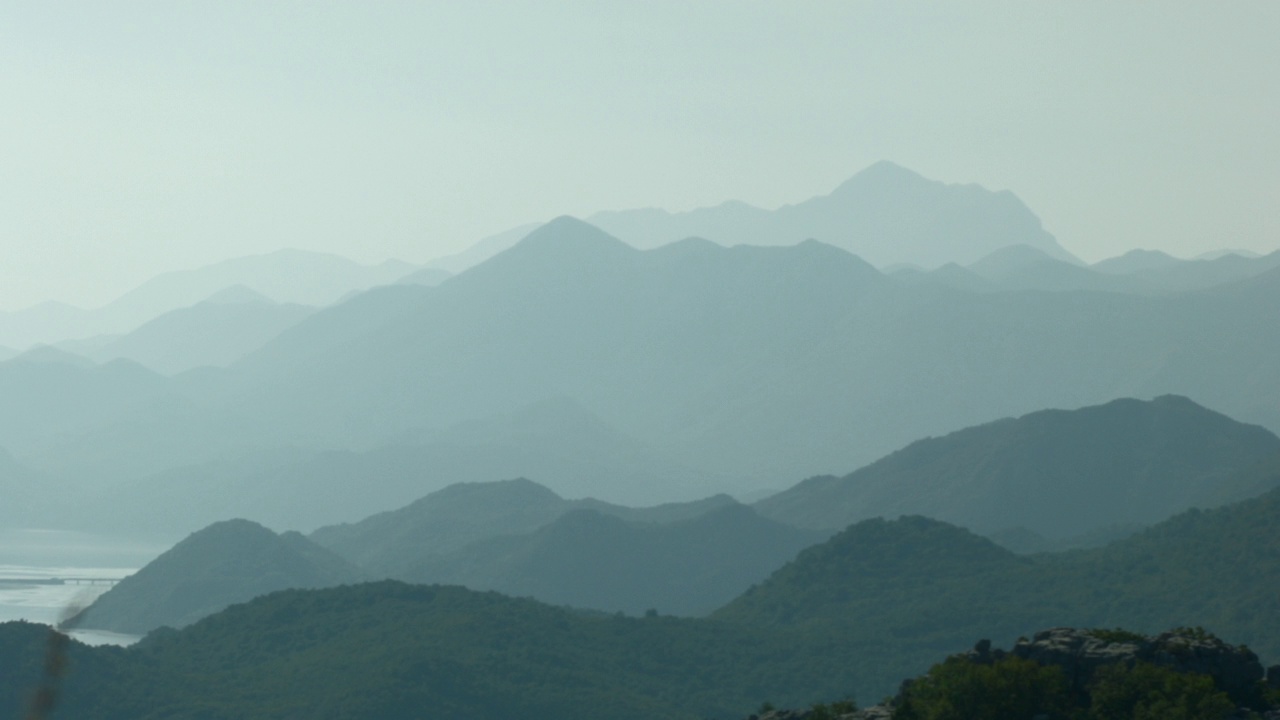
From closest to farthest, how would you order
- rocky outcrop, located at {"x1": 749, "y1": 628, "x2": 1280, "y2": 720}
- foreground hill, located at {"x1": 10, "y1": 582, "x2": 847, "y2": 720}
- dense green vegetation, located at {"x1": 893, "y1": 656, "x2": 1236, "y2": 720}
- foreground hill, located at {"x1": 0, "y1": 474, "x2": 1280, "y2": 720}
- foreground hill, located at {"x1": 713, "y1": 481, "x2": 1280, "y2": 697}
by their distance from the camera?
1. dense green vegetation, located at {"x1": 893, "y1": 656, "x2": 1236, "y2": 720}
2. rocky outcrop, located at {"x1": 749, "y1": 628, "x2": 1280, "y2": 720}
3. foreground hill, located at {"x1": 10, "y1": 582, "x2": 847, "y2": 720}
4. foreground hill, located at {"x1": 0, "y1": 474, "x2": 1280, "y2": 720}
5. foreground hill, located at {"x1": 713, "y1": 481, "x2": 1280, "y2": 697}

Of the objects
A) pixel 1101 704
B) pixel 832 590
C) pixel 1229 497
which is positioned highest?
pixel 1229 497

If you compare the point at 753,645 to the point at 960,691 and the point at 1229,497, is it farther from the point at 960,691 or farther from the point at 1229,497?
the point at 1229,497

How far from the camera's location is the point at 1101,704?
46938 mm

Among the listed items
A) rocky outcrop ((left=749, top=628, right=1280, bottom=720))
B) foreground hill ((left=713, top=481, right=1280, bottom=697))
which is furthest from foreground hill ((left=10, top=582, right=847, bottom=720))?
rocky outcrop ((left=749, top=628, right=1280, bottom=720))

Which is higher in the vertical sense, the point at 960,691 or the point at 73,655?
the point at 73,655

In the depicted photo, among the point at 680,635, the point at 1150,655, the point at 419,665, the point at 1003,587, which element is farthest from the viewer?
the point at 1003,587

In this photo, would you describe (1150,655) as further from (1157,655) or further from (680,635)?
(680,635)

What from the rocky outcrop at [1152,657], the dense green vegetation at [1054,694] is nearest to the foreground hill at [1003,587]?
the rocky outcrop at [1152,657]

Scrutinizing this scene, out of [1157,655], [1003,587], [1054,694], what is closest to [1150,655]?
[1157,655]

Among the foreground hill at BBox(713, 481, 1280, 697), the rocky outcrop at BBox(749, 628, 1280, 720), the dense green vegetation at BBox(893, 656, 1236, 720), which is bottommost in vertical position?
the dense green vegetation at BBox(893, 656, 1236, 720)

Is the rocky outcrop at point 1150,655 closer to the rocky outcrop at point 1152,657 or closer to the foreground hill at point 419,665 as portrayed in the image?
the rocky outcrop at point 1152,657

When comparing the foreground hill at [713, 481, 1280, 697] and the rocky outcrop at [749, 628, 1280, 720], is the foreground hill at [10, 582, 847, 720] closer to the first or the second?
the foreground hill at [713, 481, 1280, 697]

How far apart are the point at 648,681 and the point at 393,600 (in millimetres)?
29412

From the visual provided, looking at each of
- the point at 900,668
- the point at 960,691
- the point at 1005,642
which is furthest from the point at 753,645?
the point at 960,691
